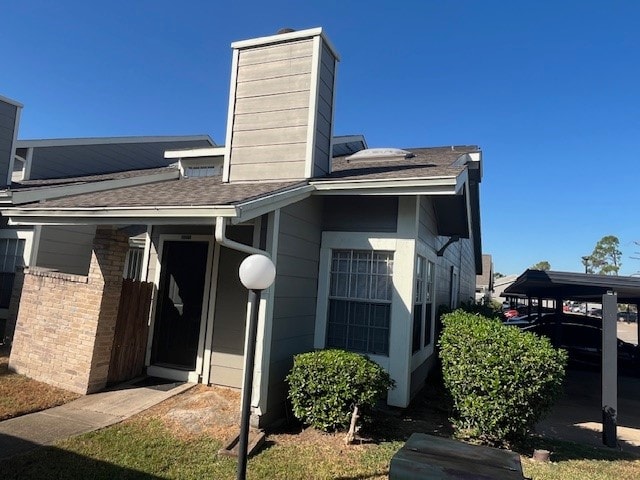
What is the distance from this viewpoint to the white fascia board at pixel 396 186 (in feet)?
17.6

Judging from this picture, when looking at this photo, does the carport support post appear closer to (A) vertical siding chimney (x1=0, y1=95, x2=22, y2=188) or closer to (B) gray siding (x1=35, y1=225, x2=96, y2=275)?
(B) gray siding (x1=35, y1=225, x2=96, y2=275)

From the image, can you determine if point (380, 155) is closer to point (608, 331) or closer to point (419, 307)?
point (419, 307)

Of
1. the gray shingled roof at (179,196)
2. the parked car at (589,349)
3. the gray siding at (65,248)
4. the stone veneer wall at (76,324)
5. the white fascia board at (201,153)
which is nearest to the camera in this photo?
the gray shingled roof at (179,196)

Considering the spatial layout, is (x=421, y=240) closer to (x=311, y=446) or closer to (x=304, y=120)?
(x=304, y=120)

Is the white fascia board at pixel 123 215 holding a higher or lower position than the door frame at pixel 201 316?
higher

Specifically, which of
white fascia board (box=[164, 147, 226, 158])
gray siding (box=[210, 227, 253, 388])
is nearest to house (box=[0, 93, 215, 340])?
white fascia board (box=[164, 147, 226, 158])

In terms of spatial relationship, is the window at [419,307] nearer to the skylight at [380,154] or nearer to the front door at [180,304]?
the skylight at [380,154]

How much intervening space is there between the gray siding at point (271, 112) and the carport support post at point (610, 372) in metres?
5.17

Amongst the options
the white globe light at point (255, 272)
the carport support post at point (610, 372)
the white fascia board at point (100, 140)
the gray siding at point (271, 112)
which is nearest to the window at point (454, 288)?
the carport support post at point (610, 372)

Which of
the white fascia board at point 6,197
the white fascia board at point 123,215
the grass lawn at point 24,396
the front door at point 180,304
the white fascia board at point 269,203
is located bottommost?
the grass lawn at point 24,396

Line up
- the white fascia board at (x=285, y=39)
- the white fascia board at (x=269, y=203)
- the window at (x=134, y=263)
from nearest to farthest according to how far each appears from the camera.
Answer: the white fascia board at (x=269, y=203), the white fascia board at (x=285, y=39), the window at (x=134, y=263)

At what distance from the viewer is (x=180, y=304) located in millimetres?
6855

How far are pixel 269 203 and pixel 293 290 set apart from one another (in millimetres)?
1391

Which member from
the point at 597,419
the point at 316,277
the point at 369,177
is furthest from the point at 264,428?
the point at 597,419
